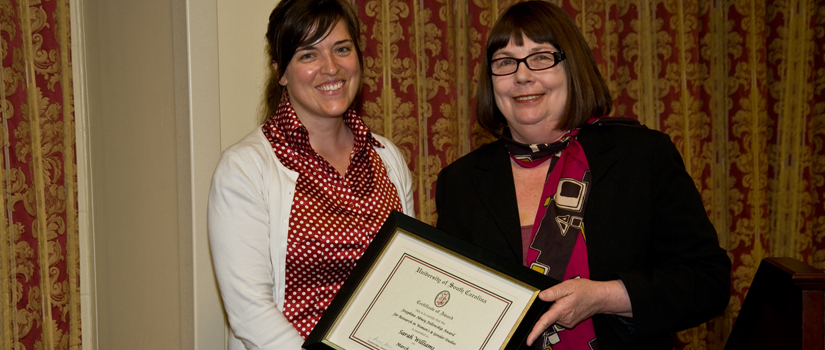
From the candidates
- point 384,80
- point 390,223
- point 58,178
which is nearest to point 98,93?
point 58,178

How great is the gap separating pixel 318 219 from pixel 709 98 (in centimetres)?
257

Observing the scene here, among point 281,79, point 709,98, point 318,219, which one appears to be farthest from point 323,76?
point 709,98

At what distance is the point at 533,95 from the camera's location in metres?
1.79

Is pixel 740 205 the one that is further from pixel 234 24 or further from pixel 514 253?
pixel 234 24

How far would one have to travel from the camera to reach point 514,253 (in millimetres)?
1706

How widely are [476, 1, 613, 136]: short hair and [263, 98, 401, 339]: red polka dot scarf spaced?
591mm

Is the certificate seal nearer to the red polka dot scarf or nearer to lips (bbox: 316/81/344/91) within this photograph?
the red polka dot scarf

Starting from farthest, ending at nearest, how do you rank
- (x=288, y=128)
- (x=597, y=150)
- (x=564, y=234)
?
(x=288, y=128) → (x=597, y=150) → (x=564, y=234)

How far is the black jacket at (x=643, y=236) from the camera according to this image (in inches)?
62.2

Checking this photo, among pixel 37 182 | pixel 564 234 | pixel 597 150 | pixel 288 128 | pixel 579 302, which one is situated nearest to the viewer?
pixel 579 302

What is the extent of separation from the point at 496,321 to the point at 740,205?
256 centimetres

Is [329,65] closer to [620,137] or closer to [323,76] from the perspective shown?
[323,76]

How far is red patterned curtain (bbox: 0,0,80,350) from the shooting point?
8.13ft

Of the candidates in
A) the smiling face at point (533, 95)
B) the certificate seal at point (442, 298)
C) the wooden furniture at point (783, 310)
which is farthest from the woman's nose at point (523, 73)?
the wooden furniture at point (783, 310)
